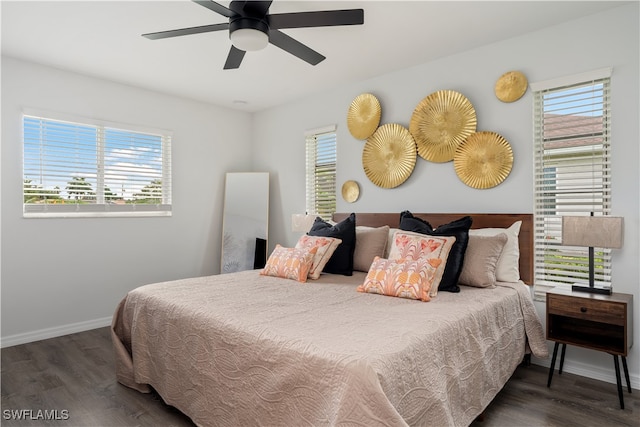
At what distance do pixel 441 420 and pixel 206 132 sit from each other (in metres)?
4.30

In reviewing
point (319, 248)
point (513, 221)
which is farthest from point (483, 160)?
point (319, 248)

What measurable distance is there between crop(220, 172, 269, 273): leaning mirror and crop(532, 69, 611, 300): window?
3.16 meters

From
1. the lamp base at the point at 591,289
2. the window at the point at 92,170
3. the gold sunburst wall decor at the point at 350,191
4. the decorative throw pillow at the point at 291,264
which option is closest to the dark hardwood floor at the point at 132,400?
the lamp base at the point at 591,289

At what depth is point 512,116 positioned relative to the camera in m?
3.04

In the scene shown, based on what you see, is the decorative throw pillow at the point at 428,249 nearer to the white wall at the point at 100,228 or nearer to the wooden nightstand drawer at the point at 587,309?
the wooden nightstand drawer at the point at 587,309

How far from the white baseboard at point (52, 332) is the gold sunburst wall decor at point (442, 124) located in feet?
12.2

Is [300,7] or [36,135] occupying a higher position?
[300,7]

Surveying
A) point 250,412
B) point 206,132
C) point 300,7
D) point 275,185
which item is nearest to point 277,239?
point 275,185

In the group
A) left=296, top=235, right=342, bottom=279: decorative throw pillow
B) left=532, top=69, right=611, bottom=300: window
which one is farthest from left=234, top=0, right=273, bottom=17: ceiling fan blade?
left=532, top=69, right=611, bottom=300: window

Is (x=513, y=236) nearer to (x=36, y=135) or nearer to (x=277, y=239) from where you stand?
(x=277, y=239)

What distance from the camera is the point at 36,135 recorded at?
355 cm

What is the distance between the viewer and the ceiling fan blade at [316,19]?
82.5 inches

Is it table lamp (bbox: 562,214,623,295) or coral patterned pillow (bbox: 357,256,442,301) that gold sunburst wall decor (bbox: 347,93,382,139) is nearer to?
coral patterned pillow (bbox: 357,256,442,301)

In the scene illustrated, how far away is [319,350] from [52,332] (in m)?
3.39
